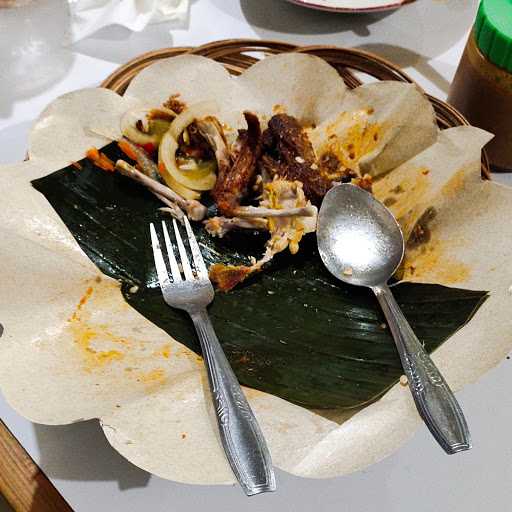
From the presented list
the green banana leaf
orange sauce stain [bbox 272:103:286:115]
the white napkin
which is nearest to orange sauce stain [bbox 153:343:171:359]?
the green banana leaf

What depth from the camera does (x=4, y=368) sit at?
50.5 inches

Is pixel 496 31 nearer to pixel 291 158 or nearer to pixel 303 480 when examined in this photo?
pixel 291 158

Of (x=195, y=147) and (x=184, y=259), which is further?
(x=195, y=147)

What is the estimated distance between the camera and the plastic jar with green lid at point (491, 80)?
1.69 m

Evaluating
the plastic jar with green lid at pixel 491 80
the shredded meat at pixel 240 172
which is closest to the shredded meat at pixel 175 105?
the shredded meat at pixel 240 172

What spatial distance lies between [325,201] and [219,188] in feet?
1.01

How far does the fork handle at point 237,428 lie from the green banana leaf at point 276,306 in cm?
9

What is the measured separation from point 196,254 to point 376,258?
486mm

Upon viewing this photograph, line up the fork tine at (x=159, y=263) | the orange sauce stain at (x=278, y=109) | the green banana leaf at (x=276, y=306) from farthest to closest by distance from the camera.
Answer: the orange sauce stain at (x=278, y=109) < the fork tine at (x=159, y=263) < the green banana leaf at (x=276, y=306)

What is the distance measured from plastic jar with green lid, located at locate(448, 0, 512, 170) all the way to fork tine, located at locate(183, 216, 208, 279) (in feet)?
3.27

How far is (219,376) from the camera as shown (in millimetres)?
1294

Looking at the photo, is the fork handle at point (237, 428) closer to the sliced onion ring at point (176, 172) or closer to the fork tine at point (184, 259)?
the fork tine at point (184, 259)

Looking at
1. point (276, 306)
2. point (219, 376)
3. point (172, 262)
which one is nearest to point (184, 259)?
point (172, 262)

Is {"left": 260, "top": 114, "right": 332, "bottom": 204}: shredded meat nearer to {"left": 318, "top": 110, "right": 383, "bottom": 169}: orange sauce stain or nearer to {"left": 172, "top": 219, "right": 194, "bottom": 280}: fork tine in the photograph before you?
{"left": 318, "top": 110, "right": 383, "bottom": 169}: orange sauce stain
